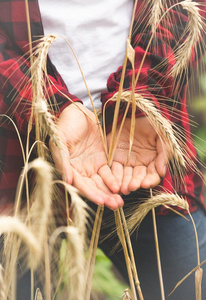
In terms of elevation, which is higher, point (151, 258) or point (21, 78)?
point (21, 78)

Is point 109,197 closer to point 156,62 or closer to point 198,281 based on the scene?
point 198,281

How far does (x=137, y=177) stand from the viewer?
0.65m

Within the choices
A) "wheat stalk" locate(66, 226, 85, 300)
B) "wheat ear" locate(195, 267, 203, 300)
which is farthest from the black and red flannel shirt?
"wheat stalk" locate(66, 226, 85, 300)

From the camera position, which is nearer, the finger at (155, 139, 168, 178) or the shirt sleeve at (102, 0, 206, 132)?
the finger at (155, 139, 168, 178)

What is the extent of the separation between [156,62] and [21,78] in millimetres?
299

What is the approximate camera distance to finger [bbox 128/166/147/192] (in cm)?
63

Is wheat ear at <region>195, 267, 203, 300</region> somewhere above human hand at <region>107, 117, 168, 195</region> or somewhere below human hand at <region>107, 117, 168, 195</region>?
below

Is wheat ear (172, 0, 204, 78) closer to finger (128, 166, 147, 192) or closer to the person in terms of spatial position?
the person

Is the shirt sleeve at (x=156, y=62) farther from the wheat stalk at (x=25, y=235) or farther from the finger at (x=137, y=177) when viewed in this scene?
the wheat stalk at (x=25, y=235)

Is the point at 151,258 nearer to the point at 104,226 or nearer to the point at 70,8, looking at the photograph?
the point at 104,226

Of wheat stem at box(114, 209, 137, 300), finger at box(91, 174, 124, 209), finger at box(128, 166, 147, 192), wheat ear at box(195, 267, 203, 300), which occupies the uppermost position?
finger at box(128, 166, 147, 192)

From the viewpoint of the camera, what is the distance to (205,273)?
90cm

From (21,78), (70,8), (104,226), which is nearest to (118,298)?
(104,226)

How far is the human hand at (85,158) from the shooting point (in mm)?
590
